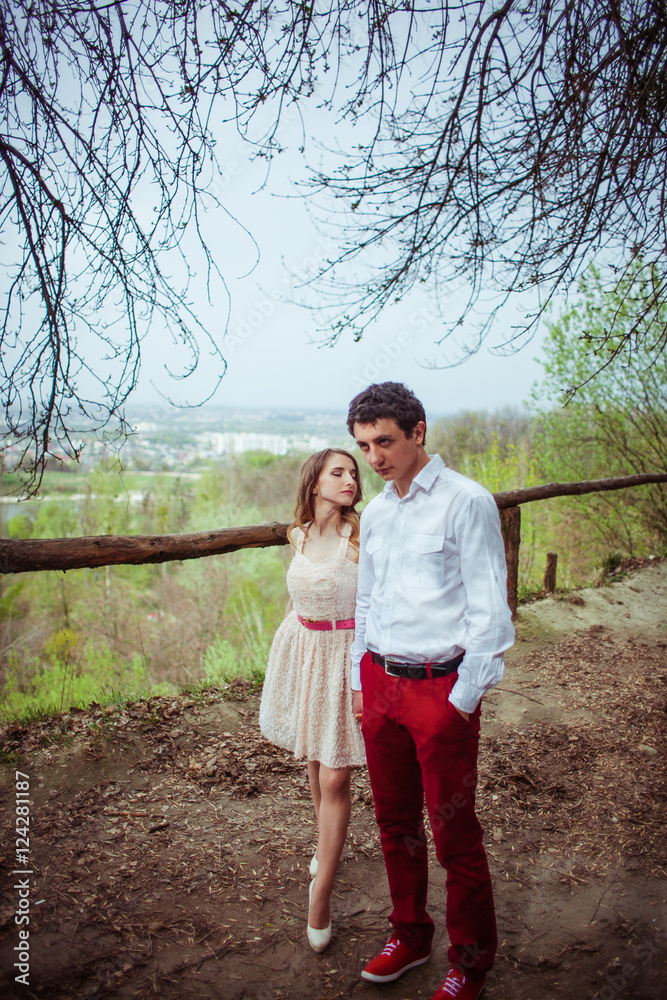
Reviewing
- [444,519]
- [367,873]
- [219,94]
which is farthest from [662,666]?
[219,94]

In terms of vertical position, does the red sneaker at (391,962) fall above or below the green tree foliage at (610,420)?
below

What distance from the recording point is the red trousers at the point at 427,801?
1.74 meters

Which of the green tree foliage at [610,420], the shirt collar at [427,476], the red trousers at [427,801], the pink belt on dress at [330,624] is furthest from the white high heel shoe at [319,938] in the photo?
the green tree foliage at [610,420]

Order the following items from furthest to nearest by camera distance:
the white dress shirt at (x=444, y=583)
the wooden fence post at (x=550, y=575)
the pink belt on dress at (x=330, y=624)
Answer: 1. the wooden fence post at (x=550, y=575)
2. the pink belt on dress at (x=330, y=624)
3. the white dress shirt at (x=444, y=583)

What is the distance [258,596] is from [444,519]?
78.4 feet

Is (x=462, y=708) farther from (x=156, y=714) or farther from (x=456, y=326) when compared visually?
(x=156, y=714)

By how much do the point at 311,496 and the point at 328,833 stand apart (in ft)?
4.09

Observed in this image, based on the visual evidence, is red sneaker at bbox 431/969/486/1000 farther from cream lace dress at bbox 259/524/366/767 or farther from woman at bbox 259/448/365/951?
cream lace dress at bbox 259/524/366/767

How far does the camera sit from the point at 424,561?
1.79 metres

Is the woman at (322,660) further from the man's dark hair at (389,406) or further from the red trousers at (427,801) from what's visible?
the man's dark hair at (389,406)

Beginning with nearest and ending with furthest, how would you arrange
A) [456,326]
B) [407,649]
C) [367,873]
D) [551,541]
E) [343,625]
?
1. [407,649]
2. [343,625]
3. [367,873]
4. [456,326]
5. [551,541]

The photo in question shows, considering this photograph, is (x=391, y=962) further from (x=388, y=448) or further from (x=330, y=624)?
(x=388, y=448)

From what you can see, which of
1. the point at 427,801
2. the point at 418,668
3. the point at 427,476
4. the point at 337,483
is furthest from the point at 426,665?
the point at 337,483

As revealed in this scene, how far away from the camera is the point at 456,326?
2.82 m
